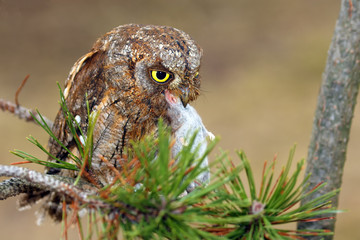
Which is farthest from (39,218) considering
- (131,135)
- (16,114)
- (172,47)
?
(172,47)

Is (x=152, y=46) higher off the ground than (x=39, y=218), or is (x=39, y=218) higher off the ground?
(x=152, y=46)

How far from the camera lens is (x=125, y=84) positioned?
674mm

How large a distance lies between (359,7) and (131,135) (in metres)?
0.47

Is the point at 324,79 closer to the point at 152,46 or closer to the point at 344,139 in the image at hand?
the point at 344,139

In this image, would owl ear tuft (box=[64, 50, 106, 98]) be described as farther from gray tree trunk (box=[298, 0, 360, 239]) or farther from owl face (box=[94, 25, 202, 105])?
gray tree trunk (box=[298, 0, 360, 239])

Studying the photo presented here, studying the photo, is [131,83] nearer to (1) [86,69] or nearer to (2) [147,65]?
(2) [147,65]

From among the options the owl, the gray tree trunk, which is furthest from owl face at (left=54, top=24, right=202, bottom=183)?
the gray tree trunk

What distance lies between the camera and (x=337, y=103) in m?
0.67

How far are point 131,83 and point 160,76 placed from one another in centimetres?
6

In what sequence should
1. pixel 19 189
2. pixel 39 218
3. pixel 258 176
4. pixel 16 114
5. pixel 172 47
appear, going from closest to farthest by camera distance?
1. pixel 19 189
2. pixel 172 47
3. pixel 16 114
4. pixel 39 218
5. pixel 258 176

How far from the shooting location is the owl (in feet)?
2.06

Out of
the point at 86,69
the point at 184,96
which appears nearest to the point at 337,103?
the point at 184,96

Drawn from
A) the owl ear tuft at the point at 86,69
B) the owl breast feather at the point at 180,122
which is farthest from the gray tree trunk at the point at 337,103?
the owl ear tuft at the point at 86,69

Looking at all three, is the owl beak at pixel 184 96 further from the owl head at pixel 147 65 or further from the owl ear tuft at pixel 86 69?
the owl ear tuft at pixel 86 69
